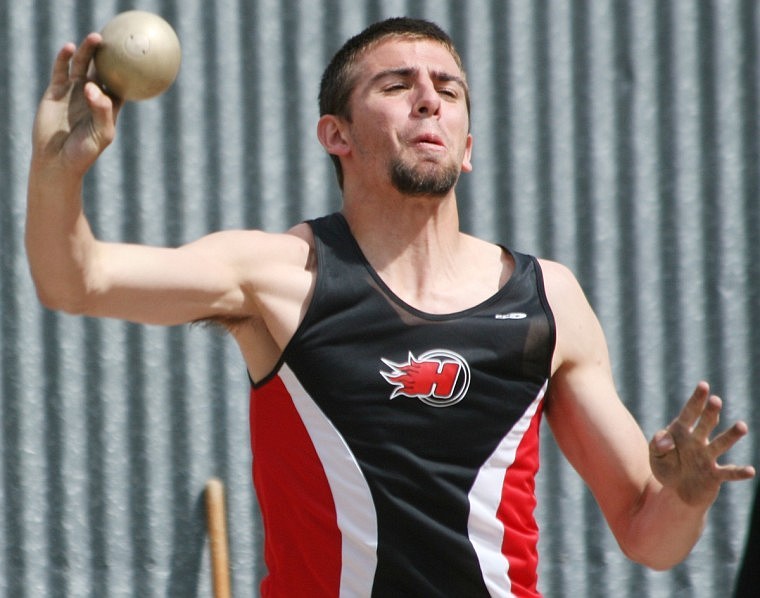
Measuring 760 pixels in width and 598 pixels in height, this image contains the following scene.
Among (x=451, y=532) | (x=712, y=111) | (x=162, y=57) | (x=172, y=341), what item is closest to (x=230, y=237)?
(x=162, y=57)

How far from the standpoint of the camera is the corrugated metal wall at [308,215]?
13.5 ft

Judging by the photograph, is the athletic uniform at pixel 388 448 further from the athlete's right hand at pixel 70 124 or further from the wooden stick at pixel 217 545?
the wooden stick at pixel 217 545

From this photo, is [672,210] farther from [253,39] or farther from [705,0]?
[253,39]

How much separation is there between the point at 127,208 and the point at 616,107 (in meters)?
1.62

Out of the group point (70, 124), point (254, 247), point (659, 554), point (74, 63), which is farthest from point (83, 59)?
point (659, 554)

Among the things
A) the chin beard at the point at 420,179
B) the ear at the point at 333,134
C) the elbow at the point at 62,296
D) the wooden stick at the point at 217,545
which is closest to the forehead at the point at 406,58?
the ear at the point at 333,134

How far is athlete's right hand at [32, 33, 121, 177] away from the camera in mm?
2449

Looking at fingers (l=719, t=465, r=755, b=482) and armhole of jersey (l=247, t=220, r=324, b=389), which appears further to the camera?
armhole of jersey (l=247, t=220, r=324, b=389)

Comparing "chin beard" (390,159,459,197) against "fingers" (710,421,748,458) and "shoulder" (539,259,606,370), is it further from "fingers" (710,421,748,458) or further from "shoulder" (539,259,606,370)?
"fingers" (710,421,748,458)

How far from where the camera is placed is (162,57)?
8.58ft

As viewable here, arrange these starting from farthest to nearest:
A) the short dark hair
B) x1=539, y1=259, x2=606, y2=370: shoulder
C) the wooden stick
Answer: the wooden stick → the short dark hair → x1=539, y1=259, x2=606, y2=370: shoulder

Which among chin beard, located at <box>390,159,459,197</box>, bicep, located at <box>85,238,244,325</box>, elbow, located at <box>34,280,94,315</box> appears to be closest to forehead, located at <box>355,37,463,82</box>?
chin beard, located at <box>390,159,459,197</box>

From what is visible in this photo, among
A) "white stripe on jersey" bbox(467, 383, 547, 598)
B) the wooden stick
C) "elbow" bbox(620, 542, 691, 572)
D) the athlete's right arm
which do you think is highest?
the athlete's right arm

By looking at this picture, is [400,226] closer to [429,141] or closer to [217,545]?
[429,141]
